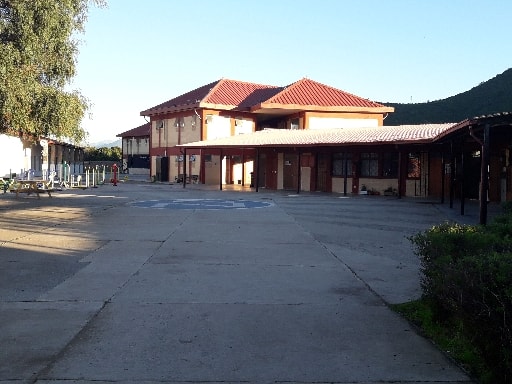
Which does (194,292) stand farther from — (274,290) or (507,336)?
(507,336)

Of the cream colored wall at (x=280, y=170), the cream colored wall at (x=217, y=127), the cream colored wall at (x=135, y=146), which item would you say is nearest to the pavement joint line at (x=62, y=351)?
the cream colored wall at (x=280, y=170)

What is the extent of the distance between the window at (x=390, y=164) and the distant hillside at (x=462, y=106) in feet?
119

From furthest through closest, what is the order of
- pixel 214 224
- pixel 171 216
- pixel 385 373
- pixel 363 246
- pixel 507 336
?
pixel 171 216 < pixel 214 224 < pixel 363 246 < pixel 385 373 < pixel 507 336

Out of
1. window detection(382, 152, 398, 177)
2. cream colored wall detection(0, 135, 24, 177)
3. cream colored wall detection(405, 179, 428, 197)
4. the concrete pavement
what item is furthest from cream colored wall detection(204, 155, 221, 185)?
the concrete pavement

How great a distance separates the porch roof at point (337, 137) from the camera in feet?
84.8

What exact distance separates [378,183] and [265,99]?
632 inches

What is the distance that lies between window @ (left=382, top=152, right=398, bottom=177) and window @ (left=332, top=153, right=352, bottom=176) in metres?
2.03

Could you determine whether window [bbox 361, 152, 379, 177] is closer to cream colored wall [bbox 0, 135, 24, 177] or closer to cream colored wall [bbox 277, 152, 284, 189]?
cream colored wall [bbox 277, 152, 284, 189]

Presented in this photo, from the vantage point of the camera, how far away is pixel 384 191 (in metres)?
28.9

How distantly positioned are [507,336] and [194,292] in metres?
4.35

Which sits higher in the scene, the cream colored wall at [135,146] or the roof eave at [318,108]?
the roof eave at [318,108]

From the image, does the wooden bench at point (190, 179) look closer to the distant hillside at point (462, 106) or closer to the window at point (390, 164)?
the window at point (390, 164)

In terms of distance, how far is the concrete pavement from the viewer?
449 cm

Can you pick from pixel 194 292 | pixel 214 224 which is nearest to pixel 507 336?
pixel 194 292
